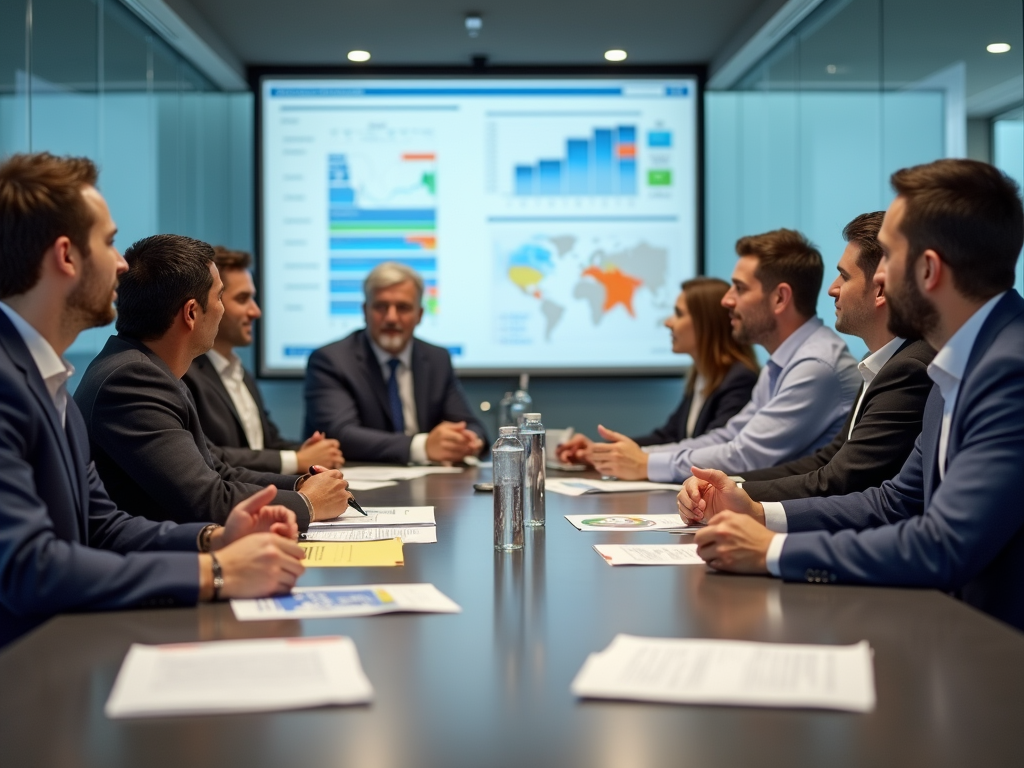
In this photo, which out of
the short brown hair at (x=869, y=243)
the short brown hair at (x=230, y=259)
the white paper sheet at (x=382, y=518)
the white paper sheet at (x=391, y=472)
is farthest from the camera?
the short brown hair at (x=230, y=259)

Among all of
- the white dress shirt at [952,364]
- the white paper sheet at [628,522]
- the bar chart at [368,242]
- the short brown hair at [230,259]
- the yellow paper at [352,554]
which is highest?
the bar chart at [368,242]

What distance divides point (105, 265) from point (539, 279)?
4297 millimetres

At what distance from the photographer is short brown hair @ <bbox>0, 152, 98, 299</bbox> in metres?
1.73

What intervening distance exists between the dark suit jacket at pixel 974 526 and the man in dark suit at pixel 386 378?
2.63 metres

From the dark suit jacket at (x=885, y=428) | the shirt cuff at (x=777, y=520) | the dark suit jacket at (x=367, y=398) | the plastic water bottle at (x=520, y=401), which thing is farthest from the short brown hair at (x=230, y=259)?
the shirt cuff at (x=777, y=520)

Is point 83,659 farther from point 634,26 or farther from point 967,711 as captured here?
point 634,26

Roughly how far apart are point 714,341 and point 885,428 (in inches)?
67.3

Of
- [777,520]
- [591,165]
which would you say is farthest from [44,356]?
[591,165]

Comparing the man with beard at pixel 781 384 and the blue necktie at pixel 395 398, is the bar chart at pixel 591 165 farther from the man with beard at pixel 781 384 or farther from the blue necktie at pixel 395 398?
the man with beard at pixel 781 384

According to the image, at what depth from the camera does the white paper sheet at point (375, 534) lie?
7.16 ft

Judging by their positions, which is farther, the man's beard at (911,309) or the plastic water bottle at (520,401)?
the plastic water bottle at (520,401)

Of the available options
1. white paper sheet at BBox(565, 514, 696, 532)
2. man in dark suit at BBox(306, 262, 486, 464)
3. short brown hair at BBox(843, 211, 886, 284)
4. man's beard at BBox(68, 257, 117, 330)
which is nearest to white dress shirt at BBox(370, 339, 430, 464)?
man in dark suit at BBox(306, 262, 486, 464)

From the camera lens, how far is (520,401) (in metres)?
5.69

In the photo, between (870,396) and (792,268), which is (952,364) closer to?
(870,396)
